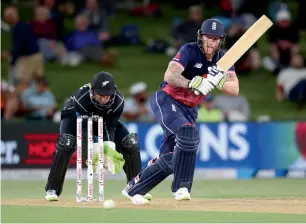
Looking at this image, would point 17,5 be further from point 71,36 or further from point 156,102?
point 156,102

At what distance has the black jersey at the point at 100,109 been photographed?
11.4 meters

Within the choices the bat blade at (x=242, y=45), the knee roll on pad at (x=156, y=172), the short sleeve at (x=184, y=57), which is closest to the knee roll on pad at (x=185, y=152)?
the knee roll on pad at (x=156, y=172)

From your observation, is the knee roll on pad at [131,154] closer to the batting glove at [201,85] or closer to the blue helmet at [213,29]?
the batting glove at [201,85]

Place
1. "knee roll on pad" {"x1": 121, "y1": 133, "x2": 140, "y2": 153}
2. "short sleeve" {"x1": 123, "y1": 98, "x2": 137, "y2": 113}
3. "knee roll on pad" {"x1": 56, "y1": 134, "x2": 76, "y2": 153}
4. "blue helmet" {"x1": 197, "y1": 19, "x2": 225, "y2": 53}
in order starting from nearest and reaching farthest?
"blue helmet" {"x1": 197, "y1": 19, "x2": 225, "y2": 53}, "knee roll on pad" {"x1": 56, "y1": 134, "x2": 76, "y2": 153}, "knee roll on pad" {"x1": 121, "y1": 133, "x2": 140, "y2": 153}, "short sleeve" {"x1": 123, "y1": 98, "x2": 137, "y2": 113}

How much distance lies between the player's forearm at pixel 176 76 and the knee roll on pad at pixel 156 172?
752 millimetres

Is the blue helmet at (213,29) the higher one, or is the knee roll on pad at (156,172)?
the blue helmet at (213,29)

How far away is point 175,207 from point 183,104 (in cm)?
118

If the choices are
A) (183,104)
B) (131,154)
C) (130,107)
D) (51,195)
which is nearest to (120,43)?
(130,107)

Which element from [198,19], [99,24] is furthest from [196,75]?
[99,24]

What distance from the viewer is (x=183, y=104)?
11.3 m

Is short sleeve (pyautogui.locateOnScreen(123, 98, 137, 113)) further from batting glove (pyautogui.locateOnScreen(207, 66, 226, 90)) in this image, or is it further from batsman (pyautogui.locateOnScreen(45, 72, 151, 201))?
batting glove (pyautogui.locateOnScreen(207, 66, 226, 90))

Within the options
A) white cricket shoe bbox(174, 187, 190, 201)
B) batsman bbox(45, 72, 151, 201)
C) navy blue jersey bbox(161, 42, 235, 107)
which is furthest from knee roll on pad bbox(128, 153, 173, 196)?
navy blue jersey bbox(161, 42, 235, 107)

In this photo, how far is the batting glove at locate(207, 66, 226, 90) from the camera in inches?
431

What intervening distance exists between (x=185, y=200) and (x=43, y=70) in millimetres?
10160
